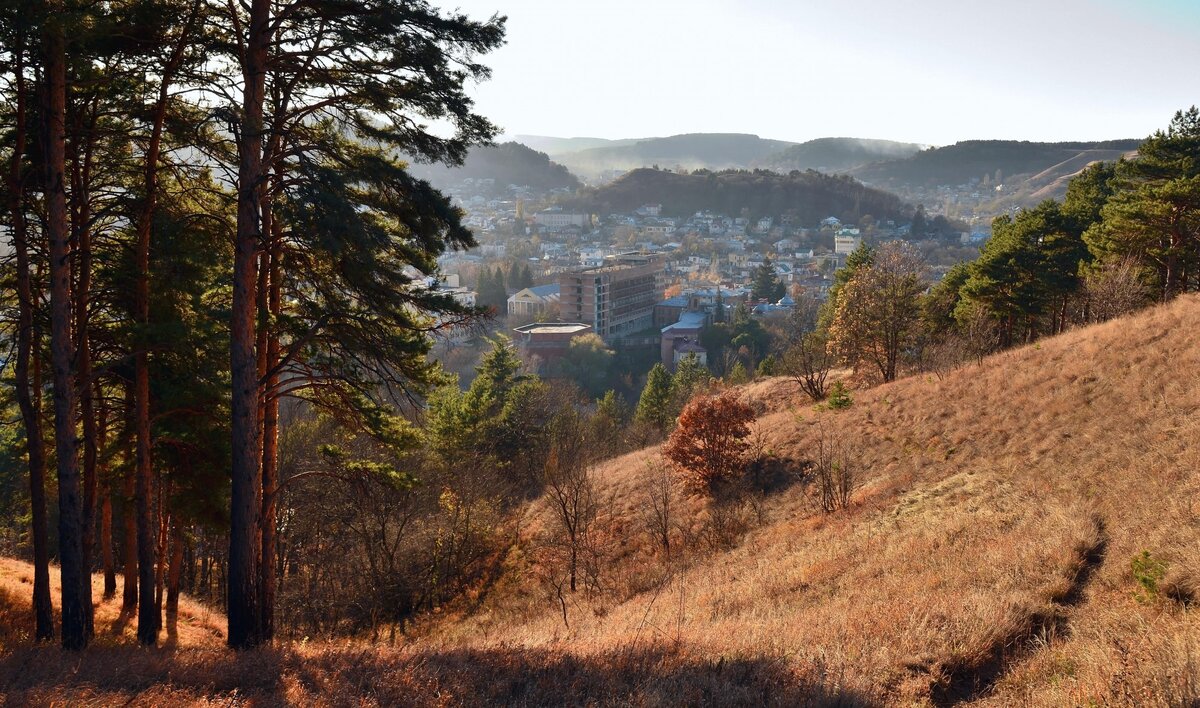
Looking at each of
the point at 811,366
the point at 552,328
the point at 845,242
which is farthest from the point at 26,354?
the point at 845,242

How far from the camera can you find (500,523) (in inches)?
750

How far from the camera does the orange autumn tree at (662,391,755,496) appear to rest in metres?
17.2

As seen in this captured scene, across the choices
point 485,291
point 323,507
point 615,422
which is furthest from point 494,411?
point 485,291

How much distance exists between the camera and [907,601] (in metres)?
6.79

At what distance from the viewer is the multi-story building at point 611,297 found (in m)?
74.4

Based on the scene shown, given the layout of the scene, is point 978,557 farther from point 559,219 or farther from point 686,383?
point 559,219

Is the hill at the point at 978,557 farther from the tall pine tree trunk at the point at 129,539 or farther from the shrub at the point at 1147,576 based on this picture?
the tall pine tree trunk at the point at 129,539

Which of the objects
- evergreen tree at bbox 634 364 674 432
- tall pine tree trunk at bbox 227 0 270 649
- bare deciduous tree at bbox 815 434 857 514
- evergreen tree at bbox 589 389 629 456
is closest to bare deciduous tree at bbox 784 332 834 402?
evergreen tree at bbox 634 364 674 432

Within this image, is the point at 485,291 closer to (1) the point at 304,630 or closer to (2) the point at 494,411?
(2) the point at 494,411

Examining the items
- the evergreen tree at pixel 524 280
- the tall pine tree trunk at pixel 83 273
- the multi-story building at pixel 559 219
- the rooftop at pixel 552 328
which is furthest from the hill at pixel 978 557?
the multi-story building at pixel 559 219

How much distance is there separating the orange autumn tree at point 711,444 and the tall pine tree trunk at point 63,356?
43.3 ft

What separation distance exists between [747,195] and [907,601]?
182m

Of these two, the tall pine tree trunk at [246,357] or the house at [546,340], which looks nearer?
the tall pine tree trunk at [246,357]

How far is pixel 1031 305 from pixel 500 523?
20316mm
